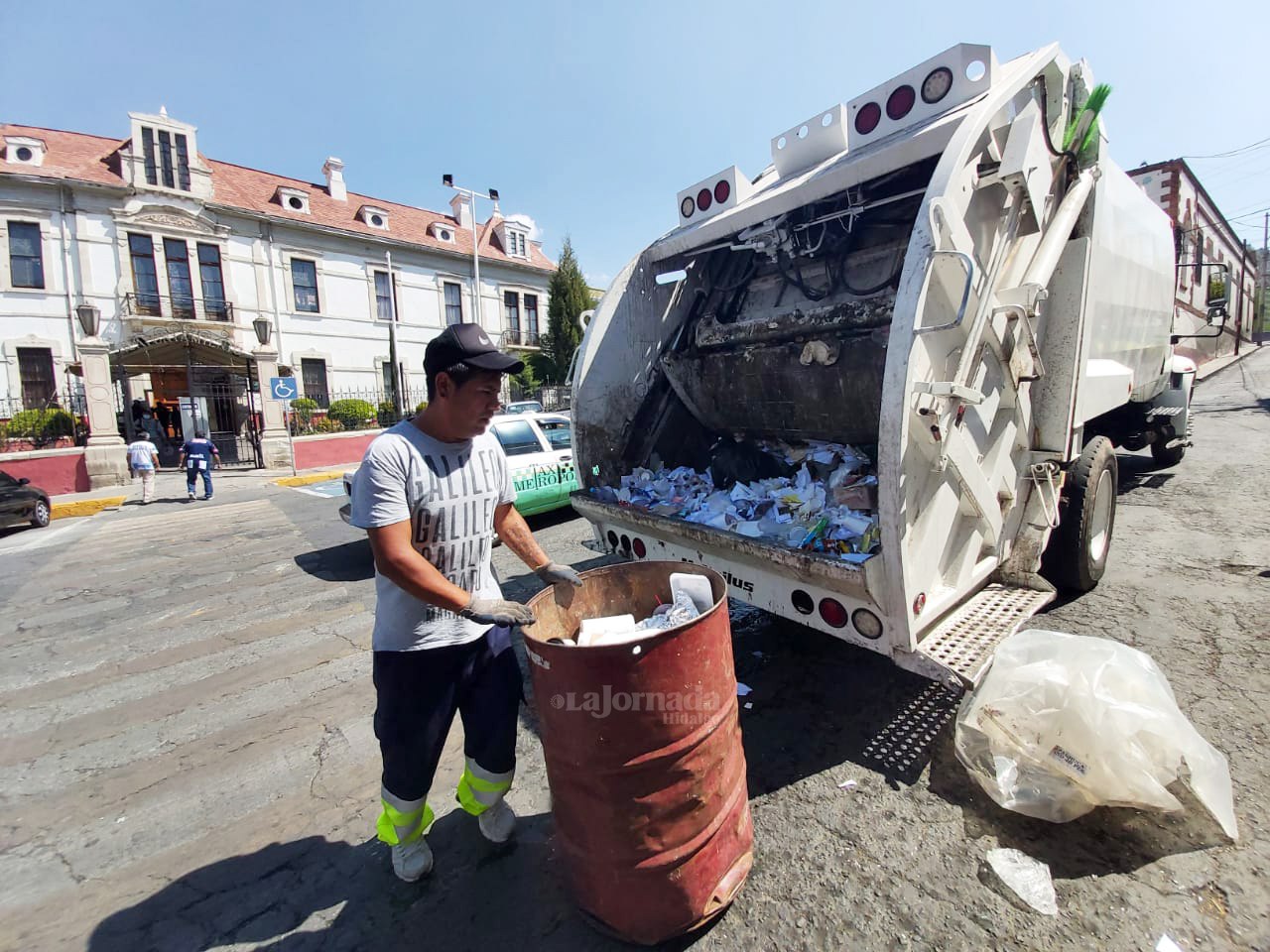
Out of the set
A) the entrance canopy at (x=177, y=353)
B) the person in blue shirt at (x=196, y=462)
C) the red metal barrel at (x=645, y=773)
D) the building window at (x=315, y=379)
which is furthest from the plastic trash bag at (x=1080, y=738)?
the building window at (x=315, y=379)

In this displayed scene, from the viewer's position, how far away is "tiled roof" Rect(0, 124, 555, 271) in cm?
1748

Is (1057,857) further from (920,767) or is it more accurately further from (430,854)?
(430,854)

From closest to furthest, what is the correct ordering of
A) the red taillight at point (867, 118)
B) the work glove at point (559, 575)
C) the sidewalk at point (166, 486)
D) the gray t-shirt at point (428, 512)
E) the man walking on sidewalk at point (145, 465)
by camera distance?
the gray t-shirt at point (428, 512) → the work glove at point (559, 575) → the red taillight at point (867, 118) → the sidewalk at point (166, 486) → the man walking on sidewalk at point (145, 465)

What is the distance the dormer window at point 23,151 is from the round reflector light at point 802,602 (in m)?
24.5

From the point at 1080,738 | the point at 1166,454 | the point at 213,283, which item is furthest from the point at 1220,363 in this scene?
the point at 213,283

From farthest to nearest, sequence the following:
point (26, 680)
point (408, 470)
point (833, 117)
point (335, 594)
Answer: point (335, 594), point (26, 680), point (833, 117), point (408, 470)

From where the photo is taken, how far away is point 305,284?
69.3ft

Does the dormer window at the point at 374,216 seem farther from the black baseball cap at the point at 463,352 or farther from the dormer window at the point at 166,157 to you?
the black baseball cap at the point at 463,352

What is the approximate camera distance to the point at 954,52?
2.47m

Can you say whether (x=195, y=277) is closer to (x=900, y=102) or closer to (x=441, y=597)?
(x=900, y=102)

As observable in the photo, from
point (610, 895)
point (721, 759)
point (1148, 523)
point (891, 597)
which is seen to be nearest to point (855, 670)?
point (891, 597)

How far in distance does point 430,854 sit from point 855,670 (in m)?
2.15

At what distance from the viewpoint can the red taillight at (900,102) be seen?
2607mm

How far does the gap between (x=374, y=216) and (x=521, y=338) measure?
7.65 meters
